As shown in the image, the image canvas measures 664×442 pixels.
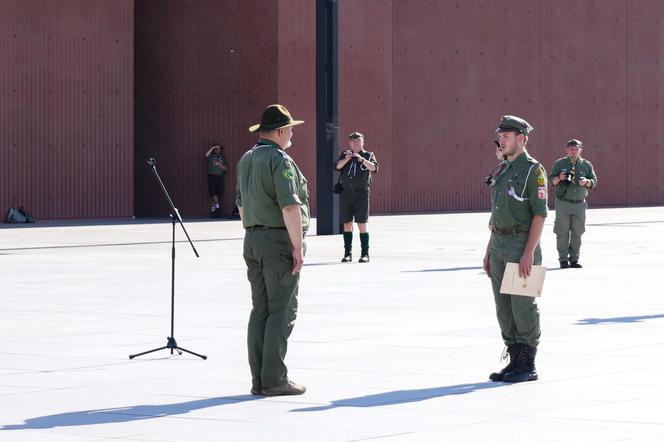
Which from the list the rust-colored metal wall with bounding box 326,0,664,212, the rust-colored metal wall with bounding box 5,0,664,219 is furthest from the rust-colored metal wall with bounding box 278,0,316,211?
the rust-colored metal wall with bounding box 326,0,664,212

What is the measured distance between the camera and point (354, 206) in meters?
22.7

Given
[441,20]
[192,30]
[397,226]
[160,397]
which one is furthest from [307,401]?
[441,20]

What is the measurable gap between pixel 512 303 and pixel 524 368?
54 cm

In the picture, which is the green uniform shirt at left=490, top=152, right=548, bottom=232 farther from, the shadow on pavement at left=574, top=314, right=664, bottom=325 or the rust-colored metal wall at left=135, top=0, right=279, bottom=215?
the rust-colored metal wall at left=135, top=0, right=279, bottom=215

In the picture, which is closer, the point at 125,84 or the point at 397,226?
the point at 397,226

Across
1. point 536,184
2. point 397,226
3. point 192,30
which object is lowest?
point 397,226

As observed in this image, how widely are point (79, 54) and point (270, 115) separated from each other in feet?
89.4

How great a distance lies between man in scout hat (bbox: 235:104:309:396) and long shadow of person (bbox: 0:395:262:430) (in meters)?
0.39

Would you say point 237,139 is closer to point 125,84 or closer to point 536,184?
point 125,84

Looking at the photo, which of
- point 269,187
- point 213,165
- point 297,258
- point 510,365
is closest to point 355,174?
point 510,365

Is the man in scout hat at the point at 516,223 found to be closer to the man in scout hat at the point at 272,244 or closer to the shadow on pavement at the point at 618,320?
the man in scout hat at the point at 272,244

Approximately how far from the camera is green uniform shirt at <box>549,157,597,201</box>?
21.8m

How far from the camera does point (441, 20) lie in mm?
42250

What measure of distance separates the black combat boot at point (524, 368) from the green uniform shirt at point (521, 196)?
90 centimetres
